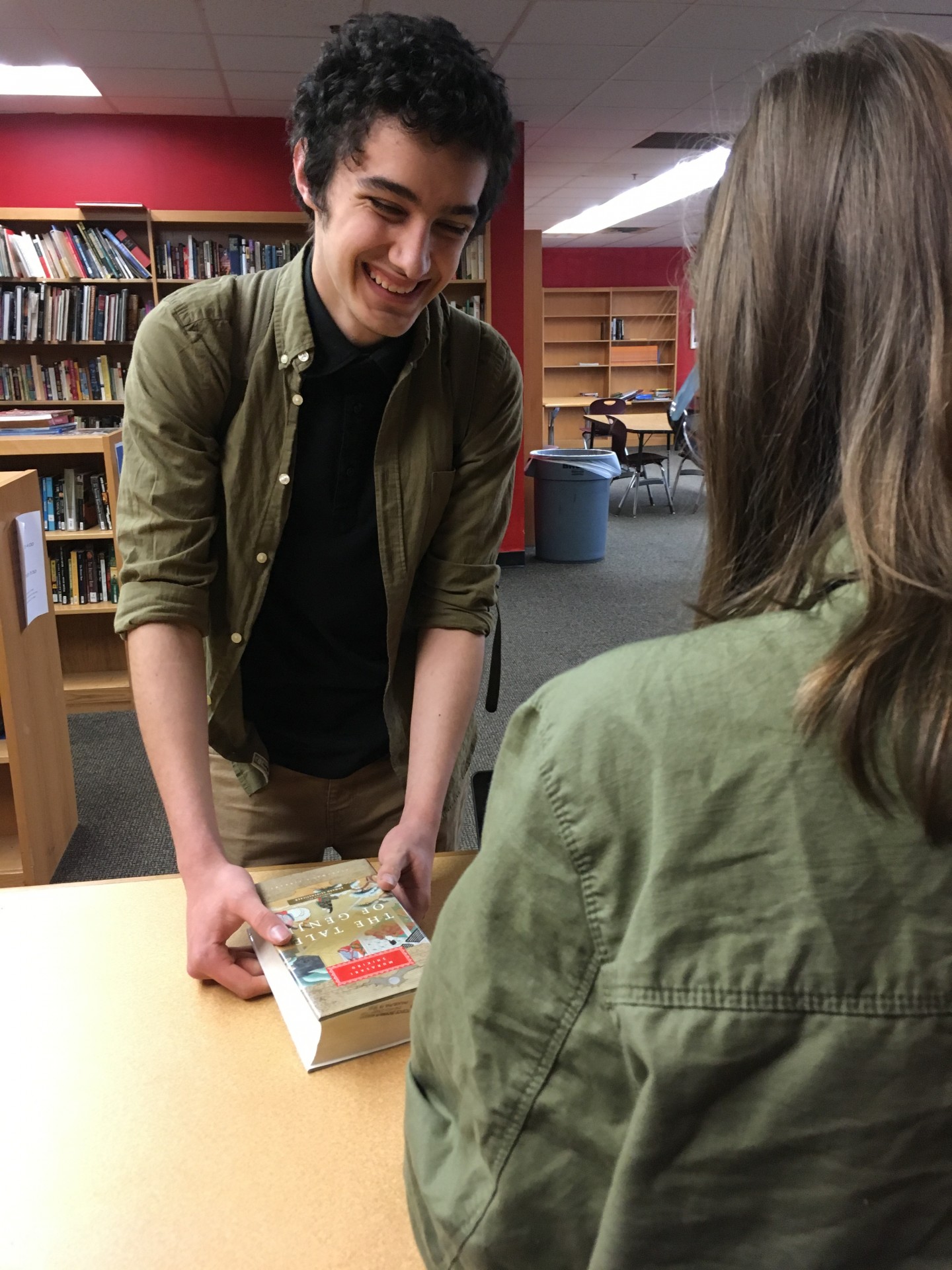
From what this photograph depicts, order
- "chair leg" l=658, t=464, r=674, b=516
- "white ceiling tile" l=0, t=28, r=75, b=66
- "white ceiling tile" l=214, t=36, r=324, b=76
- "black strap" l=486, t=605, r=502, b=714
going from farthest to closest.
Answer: "chair leg" l=658, t=464, r=674, b=516 → "white ceiling tile" l=214, t=36, r=324, b=76 → "white ceiling tile" l=0, t=28, r=75, b=66 → "black strap" l=486, t=605, r=502, b=714

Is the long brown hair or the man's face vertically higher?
the man's face

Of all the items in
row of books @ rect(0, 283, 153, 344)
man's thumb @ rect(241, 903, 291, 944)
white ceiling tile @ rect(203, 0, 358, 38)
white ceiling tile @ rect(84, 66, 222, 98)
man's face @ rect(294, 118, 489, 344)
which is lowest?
man's thumb @ rect(241, 903, 291, 944)

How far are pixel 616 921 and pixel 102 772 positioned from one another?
3494 mm

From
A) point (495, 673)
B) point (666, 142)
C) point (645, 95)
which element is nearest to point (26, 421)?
point (495, 673)

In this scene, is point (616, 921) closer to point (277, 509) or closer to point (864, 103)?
point (864, 103)

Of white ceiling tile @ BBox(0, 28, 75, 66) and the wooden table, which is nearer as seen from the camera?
white ceiling tile @ BBox(0, 28, 75, 66)

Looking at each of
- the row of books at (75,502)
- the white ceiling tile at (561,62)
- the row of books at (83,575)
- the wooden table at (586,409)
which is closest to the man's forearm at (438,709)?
the row of books at (75,502)

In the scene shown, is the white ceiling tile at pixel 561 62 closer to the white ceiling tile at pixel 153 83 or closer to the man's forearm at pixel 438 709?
the white ceiling tile at pixel 153 83

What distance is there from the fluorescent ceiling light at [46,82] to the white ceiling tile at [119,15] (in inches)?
27.2

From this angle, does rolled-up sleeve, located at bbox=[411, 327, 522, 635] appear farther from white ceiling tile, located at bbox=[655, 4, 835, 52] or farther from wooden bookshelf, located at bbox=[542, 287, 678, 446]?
wooden bookshelf, located at bbox=[542, 287, 678, 446]

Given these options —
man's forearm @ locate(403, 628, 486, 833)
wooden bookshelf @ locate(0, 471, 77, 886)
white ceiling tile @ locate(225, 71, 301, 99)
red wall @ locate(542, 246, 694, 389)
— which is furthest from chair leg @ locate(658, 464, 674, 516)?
man's forearm @ locate(403, 628, 486, 833)

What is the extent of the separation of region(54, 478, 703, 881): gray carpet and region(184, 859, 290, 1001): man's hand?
1.60 feet

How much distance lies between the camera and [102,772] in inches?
140

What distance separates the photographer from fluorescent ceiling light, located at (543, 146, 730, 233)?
809 centimetres
